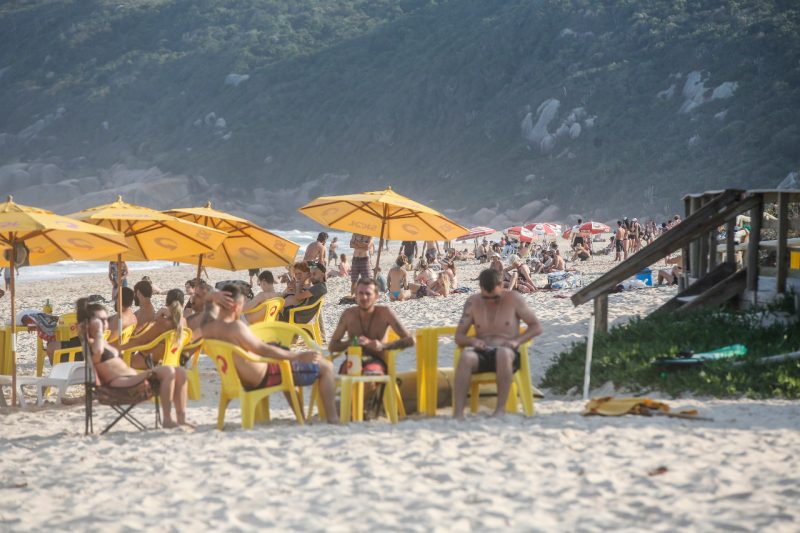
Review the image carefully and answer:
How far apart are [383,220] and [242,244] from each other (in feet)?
4.87

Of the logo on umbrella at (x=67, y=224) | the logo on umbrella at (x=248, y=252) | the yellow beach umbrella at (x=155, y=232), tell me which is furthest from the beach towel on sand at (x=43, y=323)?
the logo on umbrella at (x=248, y=252)

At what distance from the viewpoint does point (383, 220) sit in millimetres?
9914

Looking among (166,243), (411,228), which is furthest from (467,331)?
(411,228)

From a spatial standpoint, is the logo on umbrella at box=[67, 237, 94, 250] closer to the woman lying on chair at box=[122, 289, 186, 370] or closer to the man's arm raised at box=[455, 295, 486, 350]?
the woman lying on chair at box=[122, 289, 186, 370]

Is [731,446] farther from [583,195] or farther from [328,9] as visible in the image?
[328,9]

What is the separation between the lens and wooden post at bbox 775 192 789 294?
7754mm

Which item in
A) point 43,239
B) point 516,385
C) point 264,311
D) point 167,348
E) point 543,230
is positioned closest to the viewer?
point 516,385

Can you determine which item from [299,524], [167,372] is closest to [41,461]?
[167,372]

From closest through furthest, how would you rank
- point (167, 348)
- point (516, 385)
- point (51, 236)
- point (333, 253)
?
point (516, 385), point (167, 348), point (51, 236), point (333, 253)

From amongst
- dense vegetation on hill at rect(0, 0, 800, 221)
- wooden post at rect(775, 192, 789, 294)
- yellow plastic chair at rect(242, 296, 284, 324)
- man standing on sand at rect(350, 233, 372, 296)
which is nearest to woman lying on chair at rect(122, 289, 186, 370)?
yellow plastic chair at rect(242, 296, 284, 324)

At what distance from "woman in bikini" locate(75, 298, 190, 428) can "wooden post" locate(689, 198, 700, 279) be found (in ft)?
19.3

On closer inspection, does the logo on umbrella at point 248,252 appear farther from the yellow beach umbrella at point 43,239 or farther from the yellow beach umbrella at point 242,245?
the yellow beach umbrella at point 43,239

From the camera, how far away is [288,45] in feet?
330

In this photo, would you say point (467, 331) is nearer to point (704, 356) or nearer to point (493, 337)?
point (493, 337)
